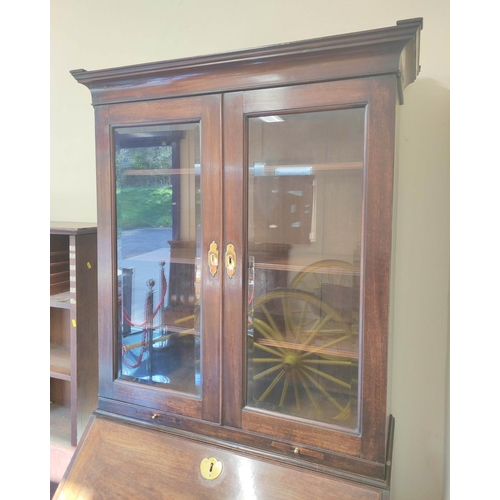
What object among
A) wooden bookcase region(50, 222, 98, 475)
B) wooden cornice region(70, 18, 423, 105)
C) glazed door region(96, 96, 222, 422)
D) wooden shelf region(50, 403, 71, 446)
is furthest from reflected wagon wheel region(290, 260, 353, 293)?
wooden shelf region(50, 403, 71, 446)

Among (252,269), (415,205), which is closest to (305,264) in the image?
(252,269)

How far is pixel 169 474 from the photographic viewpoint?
0.93 m

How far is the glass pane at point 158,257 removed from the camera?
1.03 metres

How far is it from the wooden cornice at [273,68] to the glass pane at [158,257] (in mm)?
110

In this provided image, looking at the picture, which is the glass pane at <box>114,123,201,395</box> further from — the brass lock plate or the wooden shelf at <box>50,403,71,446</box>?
the wooden shelf at <box>50,403,71,446</box>

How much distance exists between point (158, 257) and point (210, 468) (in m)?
0.58

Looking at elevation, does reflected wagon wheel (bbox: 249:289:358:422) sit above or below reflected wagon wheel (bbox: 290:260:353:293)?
below

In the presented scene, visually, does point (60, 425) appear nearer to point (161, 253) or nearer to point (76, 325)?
point (76, 325)

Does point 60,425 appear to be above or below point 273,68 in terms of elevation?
below

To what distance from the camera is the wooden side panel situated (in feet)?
2.73

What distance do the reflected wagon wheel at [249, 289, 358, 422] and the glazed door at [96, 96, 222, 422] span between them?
0.12m

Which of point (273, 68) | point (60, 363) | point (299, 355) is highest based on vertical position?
point (273, 68)
